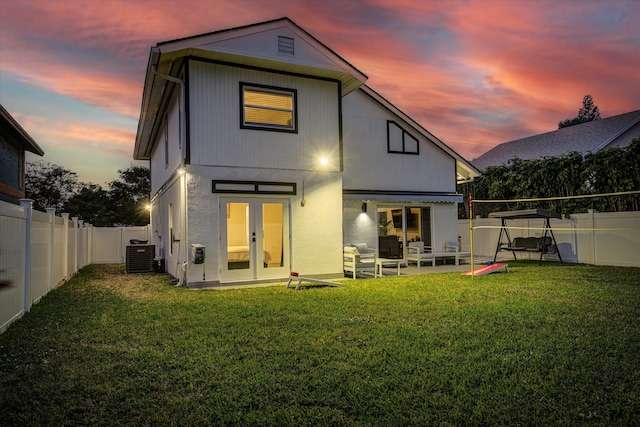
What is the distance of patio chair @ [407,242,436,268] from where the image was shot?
14375mm

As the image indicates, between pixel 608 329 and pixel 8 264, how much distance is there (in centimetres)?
832

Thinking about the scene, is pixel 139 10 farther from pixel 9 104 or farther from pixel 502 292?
pixel 9 104

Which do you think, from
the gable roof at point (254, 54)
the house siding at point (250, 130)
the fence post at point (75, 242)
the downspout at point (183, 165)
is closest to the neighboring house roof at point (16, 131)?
the fence post at point (75, 242)

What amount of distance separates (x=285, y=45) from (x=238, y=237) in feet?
17.3

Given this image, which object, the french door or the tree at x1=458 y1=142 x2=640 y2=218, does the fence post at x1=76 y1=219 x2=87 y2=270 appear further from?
the tree at x1=458 y1=142 x2=640 y2=218

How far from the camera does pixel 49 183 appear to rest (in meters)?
32.3

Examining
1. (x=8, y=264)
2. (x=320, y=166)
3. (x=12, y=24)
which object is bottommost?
(x=8, y=264)

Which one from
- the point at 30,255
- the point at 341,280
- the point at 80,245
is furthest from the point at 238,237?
the point at 80,245

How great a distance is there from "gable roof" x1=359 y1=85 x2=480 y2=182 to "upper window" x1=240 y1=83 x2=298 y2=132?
4202 mm

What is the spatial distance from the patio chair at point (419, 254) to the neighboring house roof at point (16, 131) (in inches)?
553

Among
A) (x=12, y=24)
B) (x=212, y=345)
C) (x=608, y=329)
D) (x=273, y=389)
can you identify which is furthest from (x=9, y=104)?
(x=608, y=329)

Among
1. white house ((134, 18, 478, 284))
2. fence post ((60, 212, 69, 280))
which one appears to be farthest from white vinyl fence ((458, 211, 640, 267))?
fence post ((60, 212, 69, 280))

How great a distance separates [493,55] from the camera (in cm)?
1534

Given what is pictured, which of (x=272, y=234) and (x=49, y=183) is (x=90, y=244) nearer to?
(x=272, y=234)
